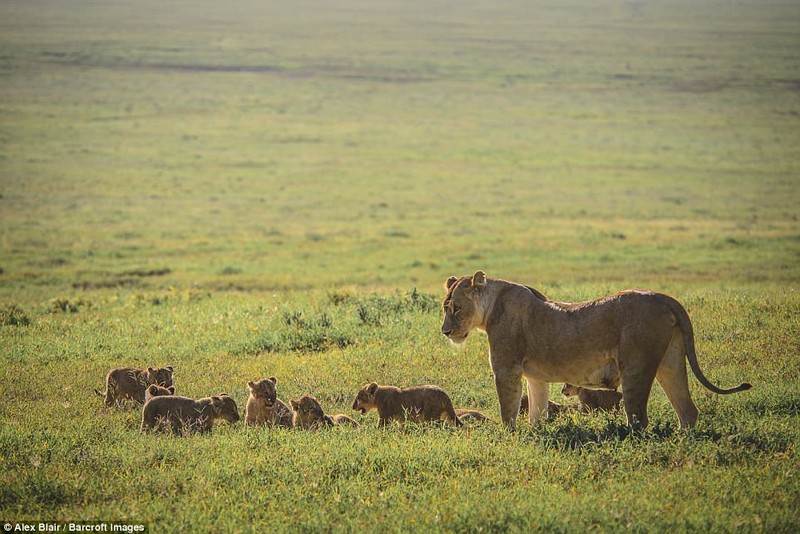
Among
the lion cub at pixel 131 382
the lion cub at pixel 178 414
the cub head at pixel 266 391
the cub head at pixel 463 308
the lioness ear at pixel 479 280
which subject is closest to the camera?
the lioness ear at pixel 479 280

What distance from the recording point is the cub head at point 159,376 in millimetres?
12867

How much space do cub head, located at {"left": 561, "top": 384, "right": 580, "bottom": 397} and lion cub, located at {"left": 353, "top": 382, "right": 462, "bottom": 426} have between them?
5.97 ft

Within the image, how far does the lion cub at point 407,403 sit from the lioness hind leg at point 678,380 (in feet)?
7.97

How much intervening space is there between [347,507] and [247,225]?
4005cm

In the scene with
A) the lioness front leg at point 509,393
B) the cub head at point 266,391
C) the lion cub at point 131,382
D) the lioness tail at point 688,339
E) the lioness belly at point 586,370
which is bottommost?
the lion cub at point 131,382

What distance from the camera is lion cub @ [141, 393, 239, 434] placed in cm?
1098

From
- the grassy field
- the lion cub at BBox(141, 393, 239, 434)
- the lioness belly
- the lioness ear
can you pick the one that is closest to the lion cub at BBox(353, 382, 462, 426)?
the grassy field

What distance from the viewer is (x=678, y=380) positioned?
33.1ft

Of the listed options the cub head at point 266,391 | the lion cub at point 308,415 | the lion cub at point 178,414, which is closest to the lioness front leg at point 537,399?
the lion cub at point 308,415

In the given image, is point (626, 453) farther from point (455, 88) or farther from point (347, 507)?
point (455, 88)

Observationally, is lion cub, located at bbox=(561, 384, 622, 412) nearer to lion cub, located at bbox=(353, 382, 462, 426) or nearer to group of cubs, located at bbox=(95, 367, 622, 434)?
group of cubs, located at bbox=(95, 367, 622, 434)

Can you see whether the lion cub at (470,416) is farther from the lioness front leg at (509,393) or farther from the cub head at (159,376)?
the cub head at (159,376)

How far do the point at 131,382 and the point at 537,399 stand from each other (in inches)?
211

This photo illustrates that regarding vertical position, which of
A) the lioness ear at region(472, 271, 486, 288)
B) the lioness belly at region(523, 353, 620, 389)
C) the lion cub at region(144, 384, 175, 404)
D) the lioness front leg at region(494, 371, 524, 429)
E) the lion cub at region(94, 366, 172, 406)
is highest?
the lioness ear at region(472, 271, 486, 288)
